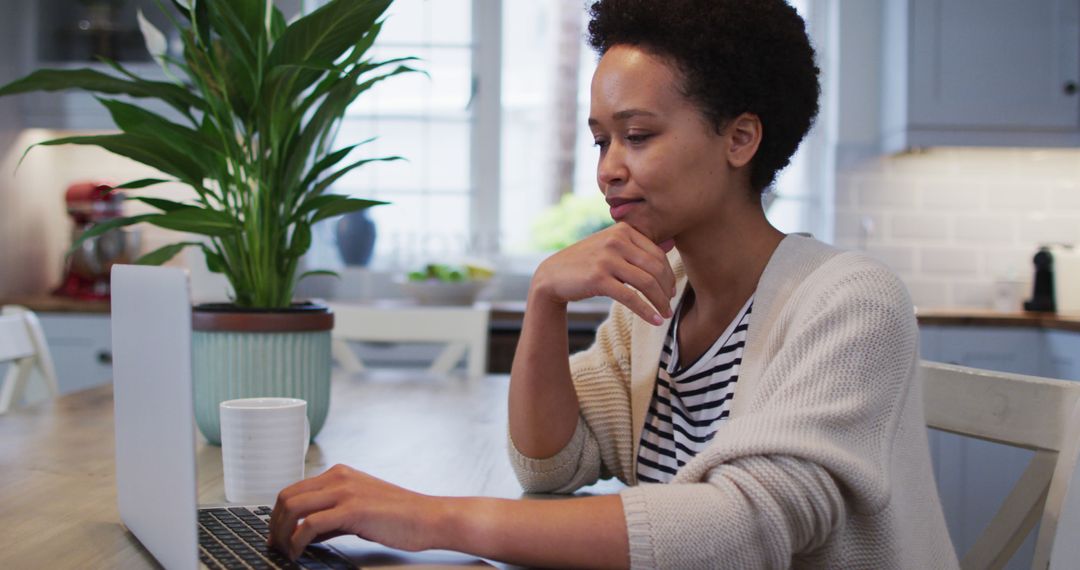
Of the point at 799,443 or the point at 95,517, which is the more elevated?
the point at 799,443

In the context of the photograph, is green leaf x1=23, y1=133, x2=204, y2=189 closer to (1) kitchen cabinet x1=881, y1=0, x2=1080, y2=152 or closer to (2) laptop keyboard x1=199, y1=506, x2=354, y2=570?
(2) laptop keyboard x1=199, y1=506, x2=354, y2=570

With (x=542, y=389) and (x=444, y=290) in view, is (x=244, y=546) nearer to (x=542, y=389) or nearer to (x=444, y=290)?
(x=542, y=389)

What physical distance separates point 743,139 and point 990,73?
113 inches

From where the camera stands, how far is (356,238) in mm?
3885

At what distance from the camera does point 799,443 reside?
0.84 metres

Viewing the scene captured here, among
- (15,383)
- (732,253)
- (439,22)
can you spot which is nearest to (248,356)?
(732,253)

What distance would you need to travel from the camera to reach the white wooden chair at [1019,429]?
1055mm

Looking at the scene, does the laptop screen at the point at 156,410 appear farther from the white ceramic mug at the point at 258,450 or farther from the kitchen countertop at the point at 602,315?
the kitchen countertop at the point at 602,315

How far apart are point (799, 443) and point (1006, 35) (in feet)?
10.6

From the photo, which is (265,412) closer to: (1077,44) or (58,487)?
(58,487)

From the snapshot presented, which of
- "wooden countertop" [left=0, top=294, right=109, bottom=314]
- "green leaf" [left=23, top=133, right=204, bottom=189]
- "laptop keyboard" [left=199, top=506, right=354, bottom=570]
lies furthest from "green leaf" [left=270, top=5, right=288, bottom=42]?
"wooden countertop" [left=0, top=294, right=109, bottom=314]

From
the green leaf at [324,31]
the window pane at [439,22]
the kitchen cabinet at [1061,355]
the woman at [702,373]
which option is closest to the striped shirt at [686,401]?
the woman at [702,373]

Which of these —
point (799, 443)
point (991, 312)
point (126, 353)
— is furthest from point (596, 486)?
point (991, 312)

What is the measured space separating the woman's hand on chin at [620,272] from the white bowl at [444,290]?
2.17m
